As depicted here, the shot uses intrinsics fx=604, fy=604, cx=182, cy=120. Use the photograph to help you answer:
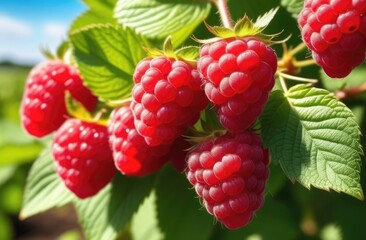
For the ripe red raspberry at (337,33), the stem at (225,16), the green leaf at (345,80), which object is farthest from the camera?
the green leaf at (345,80)

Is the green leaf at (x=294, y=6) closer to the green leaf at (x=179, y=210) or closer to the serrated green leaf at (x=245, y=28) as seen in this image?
the serrated green leaf at (x=245, y=28)

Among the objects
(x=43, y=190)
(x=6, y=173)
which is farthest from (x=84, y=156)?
(x=6, y=173)

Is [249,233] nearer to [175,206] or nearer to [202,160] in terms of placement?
[175,206]

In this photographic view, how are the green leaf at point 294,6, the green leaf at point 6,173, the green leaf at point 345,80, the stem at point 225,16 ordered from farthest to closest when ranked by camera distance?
the green leaf at point 6,173, the green leaf at point 345,80, the green leaf at point 294,6, the stem at point 225,16

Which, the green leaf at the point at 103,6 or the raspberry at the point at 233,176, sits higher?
the raspberry at the point at 233,176

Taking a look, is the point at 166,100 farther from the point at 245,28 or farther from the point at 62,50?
the point at 62,50

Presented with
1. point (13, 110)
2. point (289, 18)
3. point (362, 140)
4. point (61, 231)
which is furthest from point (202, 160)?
point (61, 231)

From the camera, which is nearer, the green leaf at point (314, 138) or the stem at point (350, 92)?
the green leaf at point (314, 138)

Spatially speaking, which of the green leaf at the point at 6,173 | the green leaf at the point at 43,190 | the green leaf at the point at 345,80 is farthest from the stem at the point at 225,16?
the green leaf at the point at 6,173
